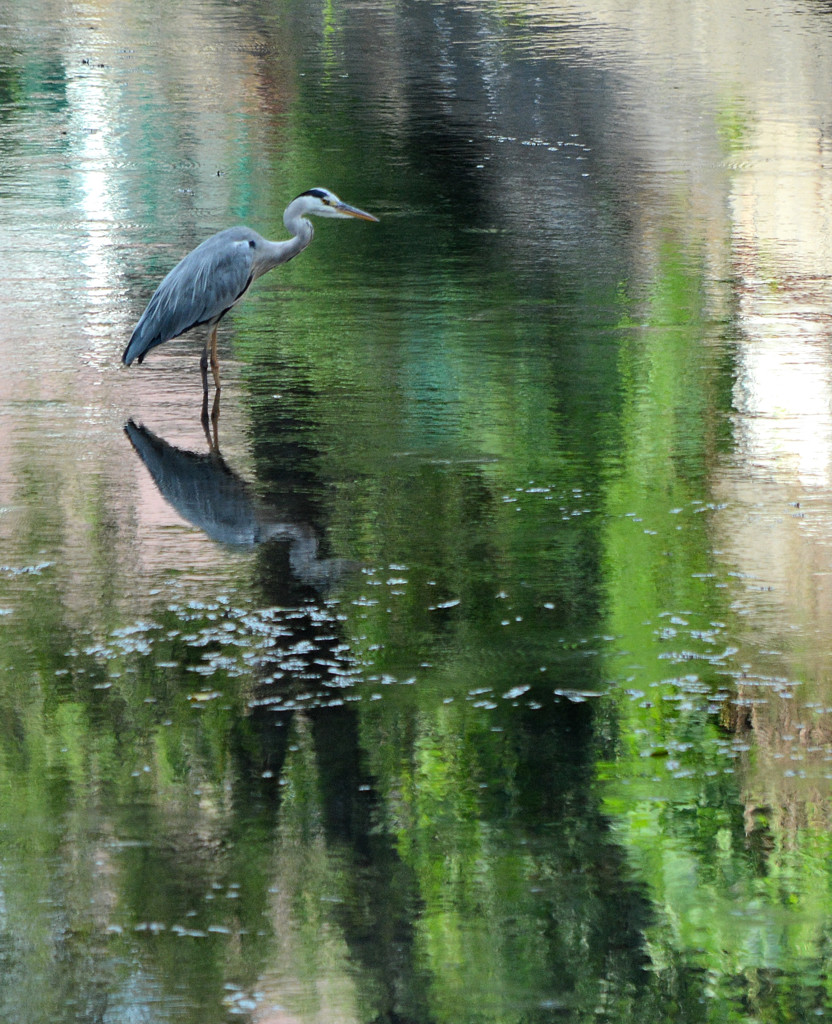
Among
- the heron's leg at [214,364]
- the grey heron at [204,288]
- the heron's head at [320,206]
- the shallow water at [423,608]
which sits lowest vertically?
the shallow water at [423,608]

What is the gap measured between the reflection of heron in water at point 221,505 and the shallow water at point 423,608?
1.1 inches

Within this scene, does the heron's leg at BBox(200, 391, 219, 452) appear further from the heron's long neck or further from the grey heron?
the heron's long neck

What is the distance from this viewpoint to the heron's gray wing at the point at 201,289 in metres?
9.31

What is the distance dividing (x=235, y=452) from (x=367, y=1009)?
15.4 ft

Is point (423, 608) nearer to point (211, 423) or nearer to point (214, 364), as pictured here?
point (211, 423)

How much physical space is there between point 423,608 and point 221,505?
1568 millimetres

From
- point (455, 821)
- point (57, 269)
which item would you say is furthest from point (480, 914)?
point (57, 269)

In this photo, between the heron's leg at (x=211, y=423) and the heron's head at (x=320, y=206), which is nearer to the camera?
the heron's leg at (x=211, y=423)

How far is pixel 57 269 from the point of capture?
1205 cm

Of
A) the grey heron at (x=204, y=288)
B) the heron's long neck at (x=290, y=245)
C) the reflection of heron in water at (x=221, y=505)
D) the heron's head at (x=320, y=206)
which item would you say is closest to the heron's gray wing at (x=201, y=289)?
the grey heron at (x=204, y=288)

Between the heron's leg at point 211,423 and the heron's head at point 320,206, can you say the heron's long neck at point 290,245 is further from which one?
the heron's leg at point 211,423

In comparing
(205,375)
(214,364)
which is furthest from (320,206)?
(205,375)

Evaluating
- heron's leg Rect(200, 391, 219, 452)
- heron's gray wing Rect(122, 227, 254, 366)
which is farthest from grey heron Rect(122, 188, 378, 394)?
heron's leg Rect(200, 391, 219, 452)

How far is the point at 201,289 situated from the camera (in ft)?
30.6
